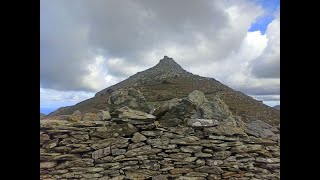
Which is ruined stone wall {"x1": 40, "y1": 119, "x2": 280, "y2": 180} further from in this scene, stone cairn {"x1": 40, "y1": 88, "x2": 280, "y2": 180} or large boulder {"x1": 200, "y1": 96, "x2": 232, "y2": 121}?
large boulder {"x1": 200, "y1": 96, "x2": 232, "y2": 121}

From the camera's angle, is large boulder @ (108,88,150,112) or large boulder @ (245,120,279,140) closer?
large boulder @ (245,120,279,140)

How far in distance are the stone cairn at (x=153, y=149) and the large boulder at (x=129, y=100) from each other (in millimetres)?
388

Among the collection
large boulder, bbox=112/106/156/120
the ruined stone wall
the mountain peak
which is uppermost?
the mountain peak

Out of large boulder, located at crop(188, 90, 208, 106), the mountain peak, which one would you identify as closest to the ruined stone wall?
large boulder, located at crop(188, 90, 208, 106)

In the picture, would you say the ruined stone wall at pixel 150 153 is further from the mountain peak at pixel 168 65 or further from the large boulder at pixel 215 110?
the mountain peak at pixel 168 65

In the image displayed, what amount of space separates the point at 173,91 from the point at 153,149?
1.30 metres

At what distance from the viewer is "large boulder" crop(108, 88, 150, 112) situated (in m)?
4.72

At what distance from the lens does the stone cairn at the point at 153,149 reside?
13.5 feet

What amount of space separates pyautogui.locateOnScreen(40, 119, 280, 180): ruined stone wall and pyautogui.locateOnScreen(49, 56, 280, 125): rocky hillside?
598 mm

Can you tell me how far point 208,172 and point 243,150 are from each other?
20.7 inches

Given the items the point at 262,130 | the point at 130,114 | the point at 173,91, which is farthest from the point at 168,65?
the point at 262,130
